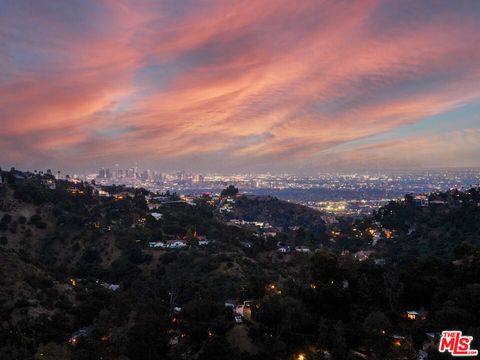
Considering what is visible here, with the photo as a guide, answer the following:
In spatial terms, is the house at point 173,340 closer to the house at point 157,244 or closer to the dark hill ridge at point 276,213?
the house at point 157,244

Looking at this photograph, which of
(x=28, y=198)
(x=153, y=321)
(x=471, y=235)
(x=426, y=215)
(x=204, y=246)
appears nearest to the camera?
(x=153, y=321)

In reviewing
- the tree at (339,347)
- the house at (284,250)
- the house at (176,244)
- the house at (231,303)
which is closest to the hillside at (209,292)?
the tree at (339,347)

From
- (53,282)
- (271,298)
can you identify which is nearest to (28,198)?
(53,282)

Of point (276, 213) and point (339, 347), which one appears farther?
point (276, 213)

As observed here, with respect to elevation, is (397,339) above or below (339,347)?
below

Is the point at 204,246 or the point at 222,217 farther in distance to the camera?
the point at 222,217

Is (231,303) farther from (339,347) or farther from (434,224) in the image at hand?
(434,224)

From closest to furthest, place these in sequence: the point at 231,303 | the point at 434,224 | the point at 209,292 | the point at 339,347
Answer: the point at 339,347, the point at 209,292, the point at 231,303, the point at 434,224

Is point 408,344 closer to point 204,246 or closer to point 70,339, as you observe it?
point 70,339

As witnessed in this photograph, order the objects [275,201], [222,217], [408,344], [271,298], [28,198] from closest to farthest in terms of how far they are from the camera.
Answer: [408,344], [271,298], [28,198], [222,217], [275,201]

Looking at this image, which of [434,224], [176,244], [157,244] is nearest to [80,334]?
[157,244]

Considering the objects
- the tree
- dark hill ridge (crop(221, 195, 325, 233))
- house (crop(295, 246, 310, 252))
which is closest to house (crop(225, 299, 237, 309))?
the tree
